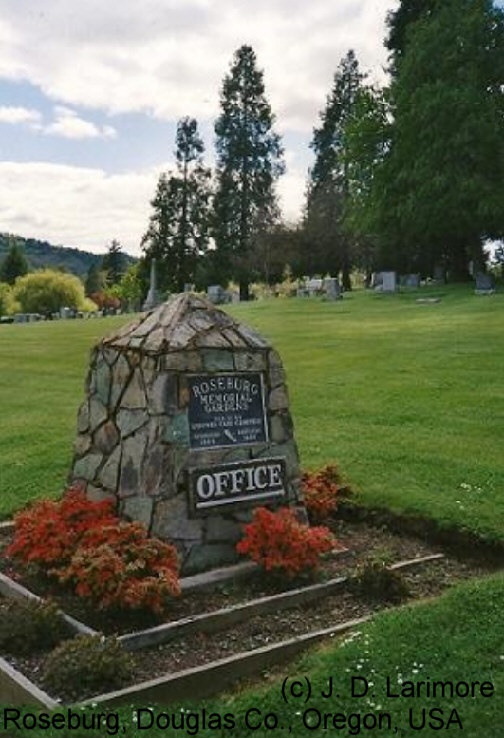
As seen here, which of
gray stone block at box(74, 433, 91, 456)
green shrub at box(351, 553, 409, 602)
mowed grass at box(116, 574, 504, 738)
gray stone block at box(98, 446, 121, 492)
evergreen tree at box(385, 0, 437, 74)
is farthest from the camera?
evergreen tree at box(385, 0, 437, 74)

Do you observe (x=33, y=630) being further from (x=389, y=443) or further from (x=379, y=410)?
(x=379, y=410)

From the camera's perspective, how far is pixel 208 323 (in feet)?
26.3

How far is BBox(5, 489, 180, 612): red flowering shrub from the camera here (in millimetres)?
6359

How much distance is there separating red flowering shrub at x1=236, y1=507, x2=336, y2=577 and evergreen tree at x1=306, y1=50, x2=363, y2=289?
133ft

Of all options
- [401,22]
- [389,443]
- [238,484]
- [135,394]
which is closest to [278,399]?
[238,484]

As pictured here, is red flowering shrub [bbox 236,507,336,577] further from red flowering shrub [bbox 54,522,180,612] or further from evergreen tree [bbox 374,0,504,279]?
evergreen tree [bbox 374,0,504,279]

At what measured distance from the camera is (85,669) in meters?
5.43

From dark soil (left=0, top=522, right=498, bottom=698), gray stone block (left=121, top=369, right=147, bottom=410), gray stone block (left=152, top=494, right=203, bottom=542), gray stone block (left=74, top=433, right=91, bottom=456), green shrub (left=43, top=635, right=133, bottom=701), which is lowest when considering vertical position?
dark soil (left=0, top=522, right=498, bottom=698)

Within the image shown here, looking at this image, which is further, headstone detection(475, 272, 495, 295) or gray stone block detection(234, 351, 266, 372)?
headstone detection(475, 272, 495, 295)

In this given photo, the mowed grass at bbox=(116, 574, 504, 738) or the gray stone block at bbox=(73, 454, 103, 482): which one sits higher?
the gray stone block at bbox=(73, 454, 103, 482)

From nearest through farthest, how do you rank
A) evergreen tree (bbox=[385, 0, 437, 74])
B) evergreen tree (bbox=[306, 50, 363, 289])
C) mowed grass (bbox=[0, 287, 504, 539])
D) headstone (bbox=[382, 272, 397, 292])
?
mowed grass (bbox=[0, 287, 504, 539]) → headstone (bbox=[382, 272, 397, 292]) → evergreen tree (bbox=[385, 0, 437, 74]) → evergreen tree (bbox=[306, 50, 363, 289])

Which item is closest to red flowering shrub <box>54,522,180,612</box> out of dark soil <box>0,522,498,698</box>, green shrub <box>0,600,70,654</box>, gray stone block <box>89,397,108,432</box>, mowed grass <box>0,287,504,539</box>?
dark soil <box>0,522,498,698</box>

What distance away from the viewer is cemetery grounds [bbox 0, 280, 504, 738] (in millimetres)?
5418

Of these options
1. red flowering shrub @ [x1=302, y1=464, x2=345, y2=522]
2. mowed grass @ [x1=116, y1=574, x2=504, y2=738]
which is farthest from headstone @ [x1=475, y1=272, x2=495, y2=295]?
mowed grass @ [x1=116, y1=574, x2=504, y2=738]
